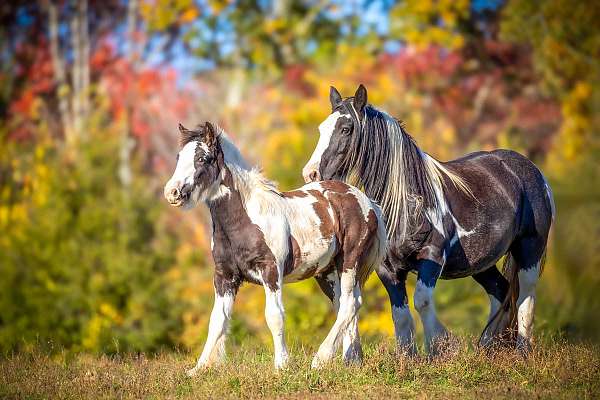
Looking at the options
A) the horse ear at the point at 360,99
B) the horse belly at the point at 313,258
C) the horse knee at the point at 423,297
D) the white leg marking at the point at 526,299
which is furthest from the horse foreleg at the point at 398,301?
the horse ear at the point at 360,99

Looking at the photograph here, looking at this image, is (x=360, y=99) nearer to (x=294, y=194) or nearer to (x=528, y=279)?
(x=294, y=194)

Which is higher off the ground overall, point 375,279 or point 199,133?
point 199,133

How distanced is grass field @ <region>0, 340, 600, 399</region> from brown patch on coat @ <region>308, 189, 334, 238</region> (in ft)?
3.55

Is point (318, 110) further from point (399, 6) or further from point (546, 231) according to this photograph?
point (546, 231)

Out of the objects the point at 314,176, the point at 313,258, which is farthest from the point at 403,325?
the point at 314,176

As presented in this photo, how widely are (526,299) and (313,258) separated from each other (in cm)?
258

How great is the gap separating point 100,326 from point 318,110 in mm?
9013

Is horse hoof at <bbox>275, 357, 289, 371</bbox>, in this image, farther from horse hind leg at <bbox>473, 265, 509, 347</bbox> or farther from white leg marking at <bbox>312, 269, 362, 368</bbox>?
horse hind leg at <bbox>473, 265, 509, 347</bbox>

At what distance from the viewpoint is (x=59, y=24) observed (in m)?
33.2

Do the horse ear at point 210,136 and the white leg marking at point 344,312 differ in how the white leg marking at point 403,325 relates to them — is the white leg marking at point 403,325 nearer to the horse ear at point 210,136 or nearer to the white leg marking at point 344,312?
the white leg marking at point 344,312

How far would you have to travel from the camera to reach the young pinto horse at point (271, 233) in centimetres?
604

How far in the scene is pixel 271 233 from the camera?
6.09 m

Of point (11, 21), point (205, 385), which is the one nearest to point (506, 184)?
point (205, 385)

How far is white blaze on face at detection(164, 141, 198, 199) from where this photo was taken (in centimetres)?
592
